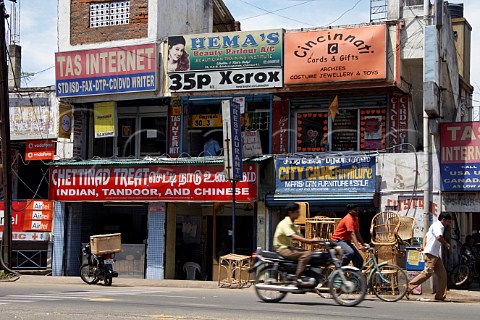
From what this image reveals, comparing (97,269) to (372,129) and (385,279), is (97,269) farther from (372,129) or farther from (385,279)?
(372,129)

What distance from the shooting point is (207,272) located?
2717 centimetres

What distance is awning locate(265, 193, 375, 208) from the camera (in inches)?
912

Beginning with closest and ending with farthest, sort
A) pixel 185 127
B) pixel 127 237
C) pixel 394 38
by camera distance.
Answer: pixel 394 38
pixel 185 127
pixel 127 237

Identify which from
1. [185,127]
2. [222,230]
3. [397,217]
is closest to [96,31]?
[185,127]

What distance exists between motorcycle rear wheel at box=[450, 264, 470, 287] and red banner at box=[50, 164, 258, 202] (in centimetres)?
643

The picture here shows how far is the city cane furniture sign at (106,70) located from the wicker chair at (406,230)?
369 inches

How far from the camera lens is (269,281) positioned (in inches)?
561

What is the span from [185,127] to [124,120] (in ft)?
9.23

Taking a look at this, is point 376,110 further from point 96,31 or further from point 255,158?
point 96,31

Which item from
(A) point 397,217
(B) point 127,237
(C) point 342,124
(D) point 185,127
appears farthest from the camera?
(B) point 127,237

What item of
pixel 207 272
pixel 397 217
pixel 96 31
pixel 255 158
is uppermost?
pixel 96 31

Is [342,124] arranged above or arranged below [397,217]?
above

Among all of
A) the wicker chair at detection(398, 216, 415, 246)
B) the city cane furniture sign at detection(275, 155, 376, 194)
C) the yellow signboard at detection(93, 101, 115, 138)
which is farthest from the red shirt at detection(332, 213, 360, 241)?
the yellow signboard at detection(93, 101, 115, 138)

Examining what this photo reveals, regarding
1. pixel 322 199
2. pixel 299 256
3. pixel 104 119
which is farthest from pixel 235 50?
pixel 299 256
